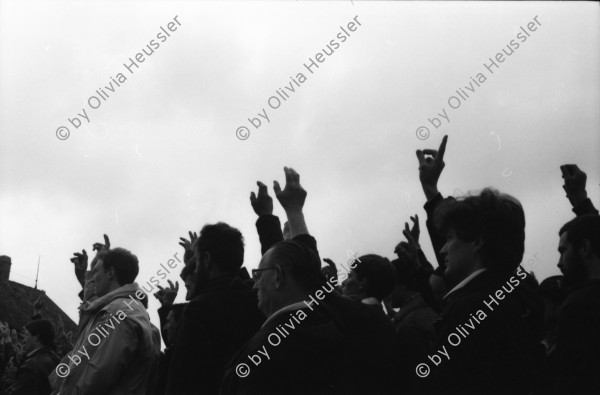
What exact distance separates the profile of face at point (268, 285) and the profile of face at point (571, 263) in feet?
4.83

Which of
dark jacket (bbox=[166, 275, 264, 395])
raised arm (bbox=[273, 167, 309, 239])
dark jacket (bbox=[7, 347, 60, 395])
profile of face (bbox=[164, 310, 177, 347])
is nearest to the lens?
dark jacket (bbox=[166, 275, 264, 395])

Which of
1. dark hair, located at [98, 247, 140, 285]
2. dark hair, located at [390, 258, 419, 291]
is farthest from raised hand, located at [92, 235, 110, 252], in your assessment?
dark hair, located at [390, 258, 419, 291]

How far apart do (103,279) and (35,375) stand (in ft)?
6.32

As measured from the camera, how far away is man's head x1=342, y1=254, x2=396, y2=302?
467 cm

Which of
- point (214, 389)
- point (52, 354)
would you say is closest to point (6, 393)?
point (52, 354)

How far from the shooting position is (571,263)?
355 cm

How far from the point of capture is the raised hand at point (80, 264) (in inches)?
262

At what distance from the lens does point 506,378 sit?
9.05ft

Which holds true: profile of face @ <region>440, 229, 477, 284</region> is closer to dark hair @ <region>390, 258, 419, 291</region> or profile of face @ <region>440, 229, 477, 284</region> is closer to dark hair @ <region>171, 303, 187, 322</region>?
dark hair @ <region>390, 258, 419, 291</region>

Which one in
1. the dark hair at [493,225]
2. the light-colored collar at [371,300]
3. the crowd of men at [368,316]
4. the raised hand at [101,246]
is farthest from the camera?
the raised hand at [101,246]

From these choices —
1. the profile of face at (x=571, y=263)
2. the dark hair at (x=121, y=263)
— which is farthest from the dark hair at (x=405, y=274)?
the dark hair at (x=121, y=263)

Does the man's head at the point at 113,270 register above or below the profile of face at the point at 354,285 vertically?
above

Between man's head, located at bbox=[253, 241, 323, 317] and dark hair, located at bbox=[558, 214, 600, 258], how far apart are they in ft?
4.26

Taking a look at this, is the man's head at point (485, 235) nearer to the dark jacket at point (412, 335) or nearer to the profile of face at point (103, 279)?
the dark jacket at point (412, 335)
